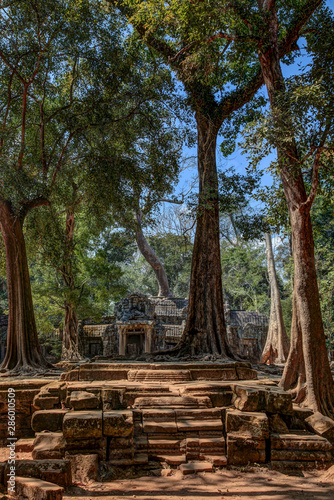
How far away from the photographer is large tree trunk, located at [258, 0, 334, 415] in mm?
6016

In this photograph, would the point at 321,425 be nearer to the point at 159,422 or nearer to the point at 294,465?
the point at 294,465

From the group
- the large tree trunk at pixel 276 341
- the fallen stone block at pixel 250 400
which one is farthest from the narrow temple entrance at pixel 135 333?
the fallen stone block at pixel 250 400

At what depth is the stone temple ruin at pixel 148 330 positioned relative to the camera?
650 inches

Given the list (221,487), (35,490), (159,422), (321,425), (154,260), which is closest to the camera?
(35,490)

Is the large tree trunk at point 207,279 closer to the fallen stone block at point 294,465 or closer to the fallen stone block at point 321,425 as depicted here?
the fallen stone block at point 321,425

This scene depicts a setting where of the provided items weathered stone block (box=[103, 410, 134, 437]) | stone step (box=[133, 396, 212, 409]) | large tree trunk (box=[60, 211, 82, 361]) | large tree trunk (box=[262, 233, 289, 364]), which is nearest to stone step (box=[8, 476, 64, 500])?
weathered stone block (box=[103, 410, 134, 437])

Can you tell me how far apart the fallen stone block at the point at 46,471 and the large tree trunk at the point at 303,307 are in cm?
388

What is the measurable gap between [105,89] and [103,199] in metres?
2.86

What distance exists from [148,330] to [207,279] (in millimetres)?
7458

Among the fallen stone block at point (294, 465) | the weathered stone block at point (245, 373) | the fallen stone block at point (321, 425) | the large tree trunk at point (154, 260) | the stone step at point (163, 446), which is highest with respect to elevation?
the large tree trunk at point (154, 260)

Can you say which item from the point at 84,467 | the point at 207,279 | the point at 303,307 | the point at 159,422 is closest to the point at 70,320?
the point at 207,279

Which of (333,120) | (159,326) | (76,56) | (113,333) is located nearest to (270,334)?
(159,326)

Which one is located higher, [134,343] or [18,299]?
[18,299]

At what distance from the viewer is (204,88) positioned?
34.9 ft
